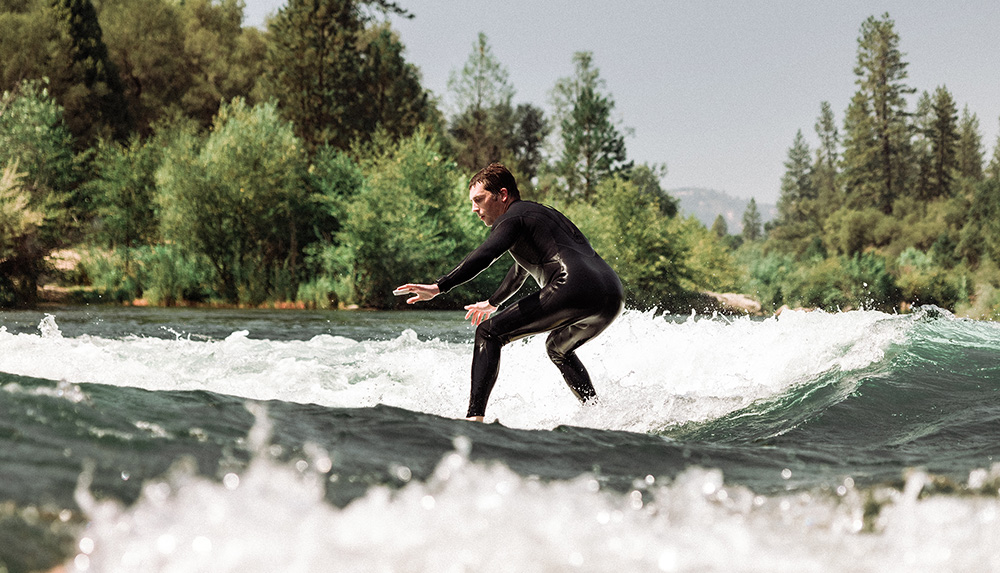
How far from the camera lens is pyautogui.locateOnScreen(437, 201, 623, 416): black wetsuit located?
4.83 meters

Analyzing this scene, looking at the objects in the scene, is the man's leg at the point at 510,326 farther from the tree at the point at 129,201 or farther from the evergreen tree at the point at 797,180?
the evergreen tree at the point at 797,180

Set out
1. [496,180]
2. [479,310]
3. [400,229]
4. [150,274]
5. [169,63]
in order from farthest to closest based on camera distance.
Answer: [169,63]
[400,229]
[150,274]
[479,310]
[496,180]

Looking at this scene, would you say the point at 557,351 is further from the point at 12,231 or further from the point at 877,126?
the point at 877,126

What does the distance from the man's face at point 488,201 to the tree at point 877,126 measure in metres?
66.5

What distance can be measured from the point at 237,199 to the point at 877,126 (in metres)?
56.7

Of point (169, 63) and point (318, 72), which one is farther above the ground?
point (169, 63)

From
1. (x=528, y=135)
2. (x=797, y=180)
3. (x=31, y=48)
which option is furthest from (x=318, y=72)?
(x=797, y=180)

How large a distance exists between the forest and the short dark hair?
29.6 ft

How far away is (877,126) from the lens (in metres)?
65.2

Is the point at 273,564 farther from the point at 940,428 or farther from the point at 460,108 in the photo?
the point at 460,108

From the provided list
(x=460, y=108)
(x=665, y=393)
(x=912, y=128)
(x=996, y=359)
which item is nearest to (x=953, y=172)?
(x=912, y=128)

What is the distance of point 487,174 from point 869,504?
126 inches

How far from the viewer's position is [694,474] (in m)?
3.29

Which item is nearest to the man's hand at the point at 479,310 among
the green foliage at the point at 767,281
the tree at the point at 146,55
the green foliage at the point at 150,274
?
the green foliage at the point at 150,274
